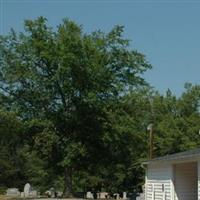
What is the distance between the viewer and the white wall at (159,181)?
28.1 meters

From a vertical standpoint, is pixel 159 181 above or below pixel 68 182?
below

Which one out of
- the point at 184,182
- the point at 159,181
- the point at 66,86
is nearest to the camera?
the point at 184,182

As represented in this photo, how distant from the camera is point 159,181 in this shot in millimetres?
30344

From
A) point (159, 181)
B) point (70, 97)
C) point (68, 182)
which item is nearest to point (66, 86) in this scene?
point (70, 97)

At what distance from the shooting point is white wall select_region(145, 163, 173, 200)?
28094 mm

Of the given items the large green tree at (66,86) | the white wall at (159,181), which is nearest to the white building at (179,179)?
the white wall at (159,181)

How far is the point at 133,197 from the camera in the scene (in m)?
46.5

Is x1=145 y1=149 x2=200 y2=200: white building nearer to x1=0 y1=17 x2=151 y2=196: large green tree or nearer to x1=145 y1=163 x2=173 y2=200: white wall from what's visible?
x1=145 y1=163 x2=173 y2=200: white wall

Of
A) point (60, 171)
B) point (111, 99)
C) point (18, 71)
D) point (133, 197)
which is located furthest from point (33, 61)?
point (133, 197)

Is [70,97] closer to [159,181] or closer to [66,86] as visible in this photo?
[66,86]

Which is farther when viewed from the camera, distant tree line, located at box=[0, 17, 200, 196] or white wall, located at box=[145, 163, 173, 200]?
distant tree line, located at box=[0, 17, 200, 196]

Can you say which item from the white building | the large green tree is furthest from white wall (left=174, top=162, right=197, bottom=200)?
the large green tree

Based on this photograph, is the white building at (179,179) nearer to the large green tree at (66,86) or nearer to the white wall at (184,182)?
the white wall at (184,182)

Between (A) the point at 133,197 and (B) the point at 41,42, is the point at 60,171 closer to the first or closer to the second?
(A) the point at 133,197
